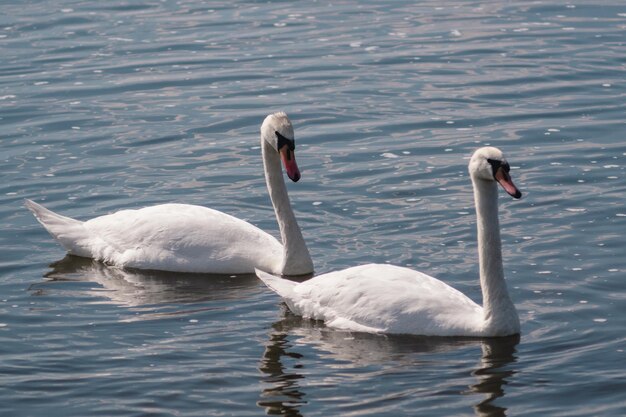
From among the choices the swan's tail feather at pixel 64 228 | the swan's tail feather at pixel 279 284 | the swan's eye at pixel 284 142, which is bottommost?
the swan's tail feather at pixel 279 284

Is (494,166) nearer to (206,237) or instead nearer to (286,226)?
(286,226)

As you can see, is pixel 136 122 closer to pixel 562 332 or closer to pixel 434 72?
pixel 434 72

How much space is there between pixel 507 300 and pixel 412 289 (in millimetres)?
821

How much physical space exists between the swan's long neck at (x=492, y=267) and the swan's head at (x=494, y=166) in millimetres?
197

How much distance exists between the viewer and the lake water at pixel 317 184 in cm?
1160

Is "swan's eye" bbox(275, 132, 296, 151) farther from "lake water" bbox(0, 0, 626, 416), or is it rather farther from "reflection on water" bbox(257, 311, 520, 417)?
"reflection on water" bbox(257, 311, 520, 417)

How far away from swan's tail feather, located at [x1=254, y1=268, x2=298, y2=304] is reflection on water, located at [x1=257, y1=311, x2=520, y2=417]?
272 mm

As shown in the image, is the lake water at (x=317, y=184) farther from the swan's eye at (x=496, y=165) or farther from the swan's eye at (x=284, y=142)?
the swan's eye at (x=496, y=165)

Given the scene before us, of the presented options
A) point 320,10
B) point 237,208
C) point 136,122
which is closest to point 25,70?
point 136,122

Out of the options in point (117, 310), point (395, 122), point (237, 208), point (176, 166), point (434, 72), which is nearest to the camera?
point (117, 310)

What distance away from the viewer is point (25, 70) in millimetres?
23906

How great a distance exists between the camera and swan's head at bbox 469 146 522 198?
12078 mm

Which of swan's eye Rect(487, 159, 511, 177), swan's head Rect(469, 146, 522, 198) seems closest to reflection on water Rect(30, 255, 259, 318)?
swan's head Rect(469, 146, 522, 198)

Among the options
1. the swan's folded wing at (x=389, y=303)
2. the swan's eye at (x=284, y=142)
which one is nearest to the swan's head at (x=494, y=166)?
the swan's folded wing at (x=389, y=303)
